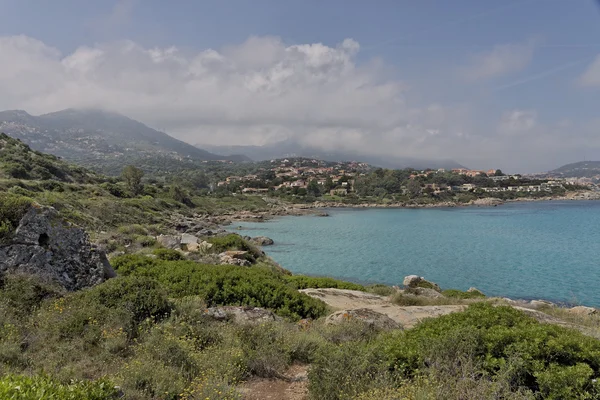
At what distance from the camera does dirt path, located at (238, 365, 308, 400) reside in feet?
17.7

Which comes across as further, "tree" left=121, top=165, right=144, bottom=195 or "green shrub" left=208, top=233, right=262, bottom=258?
"tree" left=121, top=165, right=144, bottom=195

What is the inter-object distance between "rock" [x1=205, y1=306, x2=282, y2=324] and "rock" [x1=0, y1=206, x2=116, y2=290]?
3376 mm

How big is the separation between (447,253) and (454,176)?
14406cm

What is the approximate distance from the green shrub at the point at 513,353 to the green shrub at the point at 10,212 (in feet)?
29.0

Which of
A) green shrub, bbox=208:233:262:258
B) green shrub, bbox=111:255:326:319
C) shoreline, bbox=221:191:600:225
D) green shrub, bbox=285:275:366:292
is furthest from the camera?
shoreline, bbox=221:191:600:225

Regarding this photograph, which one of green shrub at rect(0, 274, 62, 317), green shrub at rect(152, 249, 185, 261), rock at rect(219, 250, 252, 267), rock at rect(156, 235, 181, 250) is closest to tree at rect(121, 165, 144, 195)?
rock at rect(156, 235, 181, 250)

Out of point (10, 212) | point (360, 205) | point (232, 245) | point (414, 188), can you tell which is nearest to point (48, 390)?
point (10, 212)

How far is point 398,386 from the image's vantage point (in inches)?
195

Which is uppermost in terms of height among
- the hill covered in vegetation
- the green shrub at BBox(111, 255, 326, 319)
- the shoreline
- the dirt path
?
the hill covered in vegetation

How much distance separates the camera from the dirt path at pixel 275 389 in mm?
5398

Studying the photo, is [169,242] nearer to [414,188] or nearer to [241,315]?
[241,315]

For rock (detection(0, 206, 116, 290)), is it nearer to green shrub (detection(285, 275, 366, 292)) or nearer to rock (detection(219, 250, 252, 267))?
rock (detection(219, 250, 252, 267))

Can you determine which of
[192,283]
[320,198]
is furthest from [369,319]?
[320,198]

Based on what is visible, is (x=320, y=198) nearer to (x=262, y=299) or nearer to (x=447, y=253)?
(x=447, y=253)
